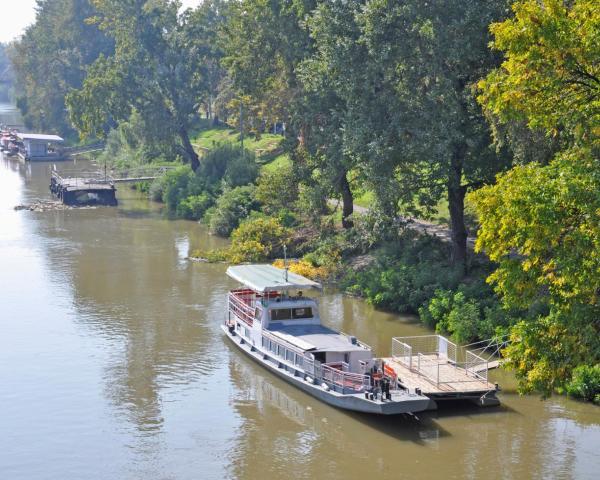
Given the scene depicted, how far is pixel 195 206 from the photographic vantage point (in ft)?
258

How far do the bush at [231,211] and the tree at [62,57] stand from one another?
76.2 metres

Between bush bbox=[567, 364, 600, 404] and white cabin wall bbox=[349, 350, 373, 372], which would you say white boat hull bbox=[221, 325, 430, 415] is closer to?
white cabin wall bbox=[349, 350, 373, 372]

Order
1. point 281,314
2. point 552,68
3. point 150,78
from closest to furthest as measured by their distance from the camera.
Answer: point 552,68 < point 281,314 < point 150,78

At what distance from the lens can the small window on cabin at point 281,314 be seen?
39906mm

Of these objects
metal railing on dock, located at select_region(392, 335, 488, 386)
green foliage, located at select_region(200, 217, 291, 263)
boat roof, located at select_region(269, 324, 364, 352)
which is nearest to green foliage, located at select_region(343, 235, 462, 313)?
metal railing on dock, located at select_region(392, 335, 488, 386)

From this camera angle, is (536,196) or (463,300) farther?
(463,300)

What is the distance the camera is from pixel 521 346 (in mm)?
23453

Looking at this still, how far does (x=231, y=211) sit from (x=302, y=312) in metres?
31.4

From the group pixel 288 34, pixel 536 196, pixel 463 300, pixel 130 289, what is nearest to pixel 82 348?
pixel 130 289

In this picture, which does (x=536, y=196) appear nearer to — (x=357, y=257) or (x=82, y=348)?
(x=82, y=348)

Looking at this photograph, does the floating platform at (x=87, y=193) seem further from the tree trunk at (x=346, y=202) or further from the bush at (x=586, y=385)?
the bush at (x=586, y=385)

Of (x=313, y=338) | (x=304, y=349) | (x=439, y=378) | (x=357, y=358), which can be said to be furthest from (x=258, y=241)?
(x=439, y=378)

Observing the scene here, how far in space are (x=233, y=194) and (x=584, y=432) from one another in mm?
43732

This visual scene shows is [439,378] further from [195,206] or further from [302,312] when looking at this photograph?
[195,206]
